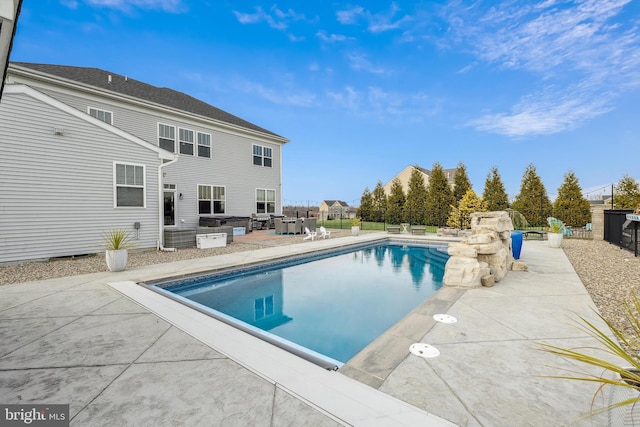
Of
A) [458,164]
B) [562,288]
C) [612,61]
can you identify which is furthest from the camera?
[458,164]

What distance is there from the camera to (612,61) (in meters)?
10.9

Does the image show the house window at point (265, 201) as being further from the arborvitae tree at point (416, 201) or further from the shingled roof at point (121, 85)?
the arborvitae tree at point (416, 201)

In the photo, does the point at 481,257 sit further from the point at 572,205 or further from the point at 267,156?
the point at 572,205

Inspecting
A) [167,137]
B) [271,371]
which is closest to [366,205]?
[167,137]

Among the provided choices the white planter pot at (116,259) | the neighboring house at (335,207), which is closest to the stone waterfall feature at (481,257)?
the white planter pot at (116,259)

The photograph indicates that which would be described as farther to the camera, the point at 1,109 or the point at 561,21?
the point at 561,21

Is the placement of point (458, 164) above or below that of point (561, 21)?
below

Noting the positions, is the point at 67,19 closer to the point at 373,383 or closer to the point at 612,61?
the point at 373,383

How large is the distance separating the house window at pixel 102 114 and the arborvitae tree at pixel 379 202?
19414mm

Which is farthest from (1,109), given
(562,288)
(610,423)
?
(562,288)

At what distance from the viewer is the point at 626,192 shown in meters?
19.9

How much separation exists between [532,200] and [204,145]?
22.2 m

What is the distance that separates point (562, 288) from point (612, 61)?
12168 mm

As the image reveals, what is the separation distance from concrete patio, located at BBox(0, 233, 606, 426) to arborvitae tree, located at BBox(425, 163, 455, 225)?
16.8m
